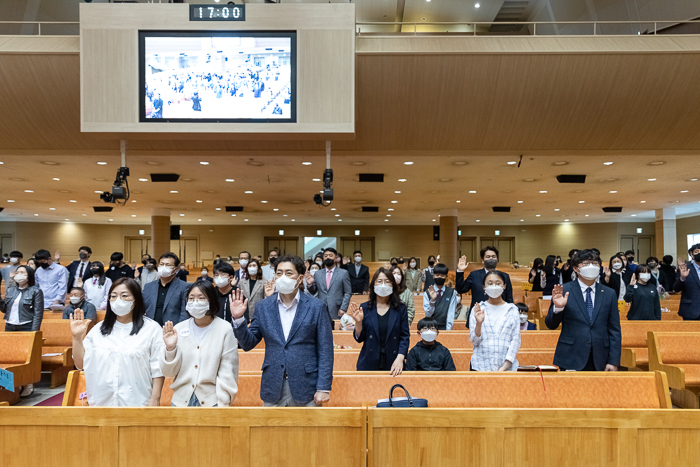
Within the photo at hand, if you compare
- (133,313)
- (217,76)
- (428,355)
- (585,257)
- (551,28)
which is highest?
(551,28)

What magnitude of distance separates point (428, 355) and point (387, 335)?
1.94ft

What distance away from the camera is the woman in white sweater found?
2908 millimetres

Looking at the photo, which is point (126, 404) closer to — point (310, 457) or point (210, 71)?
point (310, 457)

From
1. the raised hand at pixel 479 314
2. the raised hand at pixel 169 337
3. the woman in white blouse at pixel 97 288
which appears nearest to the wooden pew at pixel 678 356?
the raised hand at pixel 479 314

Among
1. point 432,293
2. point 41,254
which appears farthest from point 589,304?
point 41,254

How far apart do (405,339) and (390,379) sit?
13.9 inches

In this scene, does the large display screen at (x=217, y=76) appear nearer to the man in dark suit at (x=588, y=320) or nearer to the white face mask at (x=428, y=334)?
the white face mask at (x=428, y=334)

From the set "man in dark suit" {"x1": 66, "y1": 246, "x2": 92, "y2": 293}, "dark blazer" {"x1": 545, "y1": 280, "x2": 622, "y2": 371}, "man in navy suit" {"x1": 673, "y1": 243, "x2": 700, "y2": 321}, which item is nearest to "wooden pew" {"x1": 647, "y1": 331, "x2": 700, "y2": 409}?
"man in navy suit" {"x1": 673, "y1": 243, "x2": 700, "y2": 321}

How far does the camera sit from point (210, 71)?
6477 millimetres

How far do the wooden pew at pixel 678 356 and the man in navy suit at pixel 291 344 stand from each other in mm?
4490

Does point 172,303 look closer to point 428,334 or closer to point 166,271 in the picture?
point 166,271

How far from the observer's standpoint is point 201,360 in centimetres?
296

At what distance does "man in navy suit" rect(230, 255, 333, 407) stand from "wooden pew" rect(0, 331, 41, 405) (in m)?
4.52

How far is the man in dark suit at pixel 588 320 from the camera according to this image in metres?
4.02
